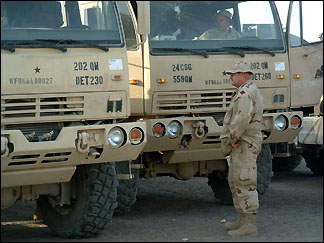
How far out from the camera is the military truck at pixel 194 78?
9.35 m

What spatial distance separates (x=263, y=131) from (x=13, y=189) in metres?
3.24

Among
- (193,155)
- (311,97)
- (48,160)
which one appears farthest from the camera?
(311,97)

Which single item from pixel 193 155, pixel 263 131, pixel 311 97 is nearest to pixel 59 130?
pixel 193 155

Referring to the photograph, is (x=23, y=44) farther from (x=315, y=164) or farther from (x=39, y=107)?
(x=315, y=164)

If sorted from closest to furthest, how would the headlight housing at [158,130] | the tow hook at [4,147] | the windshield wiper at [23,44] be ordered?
the tow hook at [4,147] < the windshield wiper at [23,44] < the headlight housing at [158,130]

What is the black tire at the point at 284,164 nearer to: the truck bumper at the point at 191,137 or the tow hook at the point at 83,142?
the truck bumper at the point at 191,137

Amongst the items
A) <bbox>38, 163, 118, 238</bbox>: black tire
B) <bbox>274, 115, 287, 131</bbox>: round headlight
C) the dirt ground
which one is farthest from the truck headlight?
<bbox>274, 115, 287, 131</bbox>: round headlight

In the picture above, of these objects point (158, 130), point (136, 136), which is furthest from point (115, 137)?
point (158, 130)

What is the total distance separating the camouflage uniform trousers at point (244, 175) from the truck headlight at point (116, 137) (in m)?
1.08

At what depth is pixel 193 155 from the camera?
969 cm

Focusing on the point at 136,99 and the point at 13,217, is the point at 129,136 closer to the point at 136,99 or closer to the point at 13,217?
the point at 136,99

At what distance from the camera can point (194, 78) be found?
9.55 metres

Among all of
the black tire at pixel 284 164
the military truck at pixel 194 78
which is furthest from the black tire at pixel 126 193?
the black tire at pixel 284 164

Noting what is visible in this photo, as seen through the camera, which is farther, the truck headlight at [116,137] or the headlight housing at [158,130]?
the headlight housing at [158,130]
